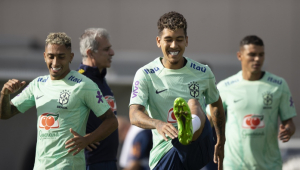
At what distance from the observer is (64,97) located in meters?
5.84

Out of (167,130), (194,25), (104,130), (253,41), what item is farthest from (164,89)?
(194,25)

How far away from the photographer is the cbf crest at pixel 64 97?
19.1ft

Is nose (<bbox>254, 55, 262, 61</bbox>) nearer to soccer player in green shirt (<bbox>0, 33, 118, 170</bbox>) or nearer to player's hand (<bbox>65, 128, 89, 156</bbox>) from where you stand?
soccer player in green shirt (<bbox>0, 33, 118, 170</bbox>)

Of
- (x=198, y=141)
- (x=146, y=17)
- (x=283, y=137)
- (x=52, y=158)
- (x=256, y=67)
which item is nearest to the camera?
(x=198, y=141)

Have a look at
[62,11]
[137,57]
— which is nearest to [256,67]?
[137,57]

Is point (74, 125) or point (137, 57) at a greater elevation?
point (74, 125)

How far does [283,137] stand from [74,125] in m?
2.65

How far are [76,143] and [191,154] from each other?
1.07 m

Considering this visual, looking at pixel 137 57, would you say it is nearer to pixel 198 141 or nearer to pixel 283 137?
pixel 283 137

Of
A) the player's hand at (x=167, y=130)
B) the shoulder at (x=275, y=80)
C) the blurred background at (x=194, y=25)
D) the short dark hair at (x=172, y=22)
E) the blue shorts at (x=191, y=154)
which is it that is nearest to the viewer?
the player's hand at (x=167, y=130)

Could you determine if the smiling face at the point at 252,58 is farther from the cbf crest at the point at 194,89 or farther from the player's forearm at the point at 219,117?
the cbf crest at the point at 194,89

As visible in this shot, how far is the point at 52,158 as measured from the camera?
5695 mm

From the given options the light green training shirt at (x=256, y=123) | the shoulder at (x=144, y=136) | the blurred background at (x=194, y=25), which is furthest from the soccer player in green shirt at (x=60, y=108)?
the blurred background at (x=194, y=25)

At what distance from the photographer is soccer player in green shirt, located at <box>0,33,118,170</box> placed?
225 inches
